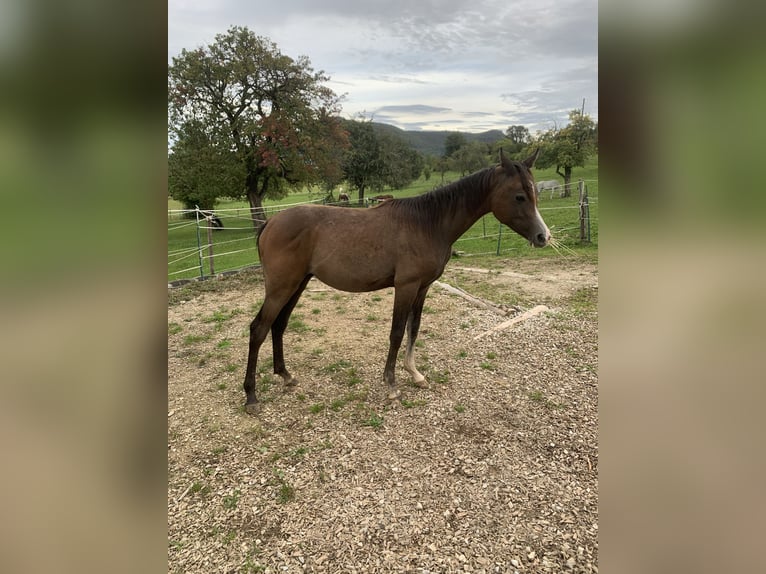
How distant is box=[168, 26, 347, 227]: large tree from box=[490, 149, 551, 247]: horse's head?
13.2 m

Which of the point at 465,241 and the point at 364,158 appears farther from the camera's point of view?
the point at 364,158

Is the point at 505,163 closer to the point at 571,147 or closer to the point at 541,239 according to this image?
Answer: the point at 541,239

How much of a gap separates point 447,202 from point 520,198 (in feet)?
2.18

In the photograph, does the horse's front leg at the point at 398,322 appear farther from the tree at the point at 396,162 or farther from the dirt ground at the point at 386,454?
the tree at the point at 396,162

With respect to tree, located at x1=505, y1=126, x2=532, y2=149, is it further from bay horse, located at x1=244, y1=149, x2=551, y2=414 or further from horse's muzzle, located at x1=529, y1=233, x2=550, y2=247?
horse's muzzle, located at x1=529, y1=233, x2=550, y2=247

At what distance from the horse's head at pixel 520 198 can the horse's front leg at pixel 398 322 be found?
109cm

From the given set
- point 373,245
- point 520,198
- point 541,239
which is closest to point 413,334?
point 373,245

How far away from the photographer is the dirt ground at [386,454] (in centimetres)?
216

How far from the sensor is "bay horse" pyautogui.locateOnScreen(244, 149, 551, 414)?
11.5 ft

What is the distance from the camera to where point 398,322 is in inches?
145
